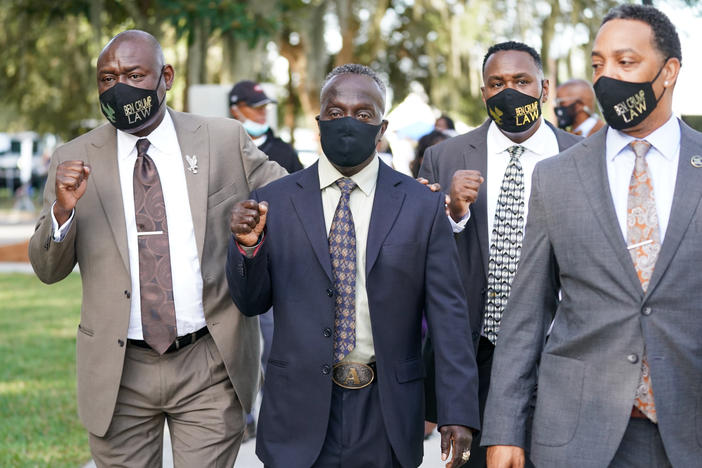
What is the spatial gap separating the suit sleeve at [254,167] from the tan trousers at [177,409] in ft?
2.23

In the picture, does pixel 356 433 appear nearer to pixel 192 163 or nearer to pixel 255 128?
pixel 192 163

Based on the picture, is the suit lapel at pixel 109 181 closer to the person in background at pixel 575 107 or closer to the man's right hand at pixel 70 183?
the man's right hand at pixel 70 183

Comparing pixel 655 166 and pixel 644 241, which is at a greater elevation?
pixel 655 166

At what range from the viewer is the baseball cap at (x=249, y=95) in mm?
7055

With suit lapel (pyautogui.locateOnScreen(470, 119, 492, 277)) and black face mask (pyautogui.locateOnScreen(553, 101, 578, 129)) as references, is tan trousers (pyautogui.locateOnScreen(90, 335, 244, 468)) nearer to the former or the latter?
suit lapel (pyautogui.locateOnScreen(470, 119, 492, 277))

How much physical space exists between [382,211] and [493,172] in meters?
1.01

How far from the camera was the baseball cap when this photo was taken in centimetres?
705

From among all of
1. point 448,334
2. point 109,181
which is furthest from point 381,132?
point 109,181

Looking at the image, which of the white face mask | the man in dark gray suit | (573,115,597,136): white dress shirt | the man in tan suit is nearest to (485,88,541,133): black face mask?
Answer: the man in dark gray suit

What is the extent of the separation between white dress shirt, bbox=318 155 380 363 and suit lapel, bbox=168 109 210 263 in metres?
0.57

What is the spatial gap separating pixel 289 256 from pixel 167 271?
23.4 inches

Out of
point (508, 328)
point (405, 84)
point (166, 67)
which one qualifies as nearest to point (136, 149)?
point (166, 67)

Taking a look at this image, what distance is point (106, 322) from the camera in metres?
3.81

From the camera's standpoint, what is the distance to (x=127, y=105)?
3.84 metres
